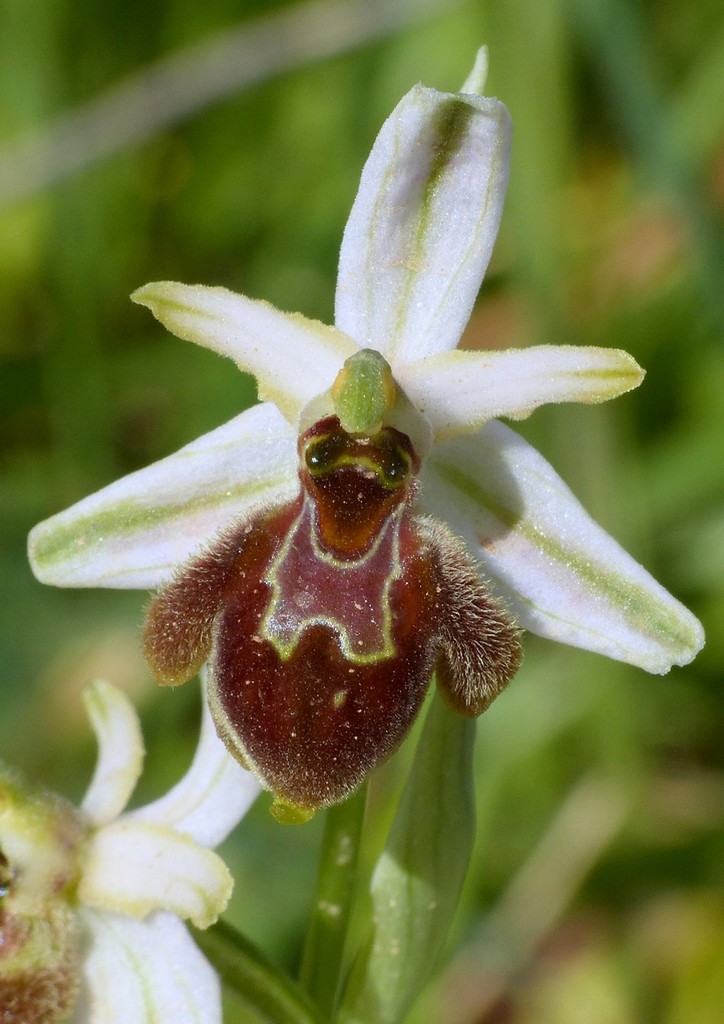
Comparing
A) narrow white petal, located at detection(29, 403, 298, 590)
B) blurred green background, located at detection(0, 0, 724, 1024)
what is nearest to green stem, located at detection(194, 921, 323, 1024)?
narrow white petal, located at detection(29, 403, 298, 590)

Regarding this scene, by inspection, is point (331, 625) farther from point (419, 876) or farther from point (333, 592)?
point (419, 876)

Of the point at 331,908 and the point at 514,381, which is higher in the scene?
the point at 514,381

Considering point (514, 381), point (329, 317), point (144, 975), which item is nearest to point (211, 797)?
point (144, 975)

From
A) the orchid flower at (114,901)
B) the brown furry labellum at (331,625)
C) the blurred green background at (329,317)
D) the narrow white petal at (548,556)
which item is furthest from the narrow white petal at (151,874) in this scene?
the blurred green background at (329,317)

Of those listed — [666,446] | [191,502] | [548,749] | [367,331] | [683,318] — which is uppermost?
[367,331]

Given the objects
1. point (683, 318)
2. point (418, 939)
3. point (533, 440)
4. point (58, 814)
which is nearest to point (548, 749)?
point (533, 440)

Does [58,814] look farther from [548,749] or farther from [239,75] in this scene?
[239,75]

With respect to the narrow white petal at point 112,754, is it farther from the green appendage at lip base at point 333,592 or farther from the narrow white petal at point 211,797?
the green appendage at lip base at point 333,592
